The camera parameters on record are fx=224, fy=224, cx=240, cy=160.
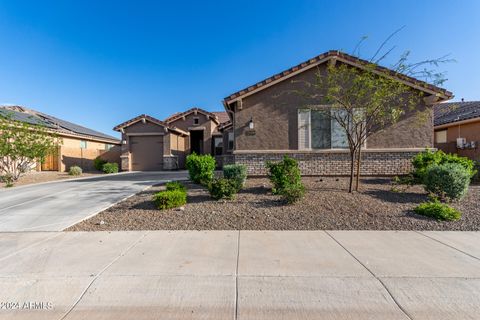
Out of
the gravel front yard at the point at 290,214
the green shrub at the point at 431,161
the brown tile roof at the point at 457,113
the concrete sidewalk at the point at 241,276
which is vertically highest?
the brown tile roof at the point at 457,113

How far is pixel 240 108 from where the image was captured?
1024 centimetres

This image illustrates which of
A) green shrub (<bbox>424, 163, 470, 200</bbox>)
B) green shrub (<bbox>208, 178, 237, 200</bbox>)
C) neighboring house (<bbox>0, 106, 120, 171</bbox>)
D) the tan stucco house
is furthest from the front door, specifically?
green shrub (<bbox>424, 163, 470, 200</bbox>)

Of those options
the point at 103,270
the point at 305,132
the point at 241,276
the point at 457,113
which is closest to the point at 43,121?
the point at 305,132

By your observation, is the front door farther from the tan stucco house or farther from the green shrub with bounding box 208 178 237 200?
the green shrub with bounding box 208 178 237 200

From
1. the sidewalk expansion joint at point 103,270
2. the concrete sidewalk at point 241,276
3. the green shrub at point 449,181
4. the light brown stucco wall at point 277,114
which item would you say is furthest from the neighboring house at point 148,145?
the concrete sidewalk at point 241,276

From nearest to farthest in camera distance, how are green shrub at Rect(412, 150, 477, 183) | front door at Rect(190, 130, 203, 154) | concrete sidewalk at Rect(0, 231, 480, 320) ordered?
concrete sidewalk at Rect(0, 231, 480, 320)
green shrub at Rect(412, 150, 477, 183)
front door at Rect(190, 130, 203, 154)

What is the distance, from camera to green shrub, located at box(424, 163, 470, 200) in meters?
6.27

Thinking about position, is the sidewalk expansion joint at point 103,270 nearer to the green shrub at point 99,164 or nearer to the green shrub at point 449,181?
the green shrub at point 449,181

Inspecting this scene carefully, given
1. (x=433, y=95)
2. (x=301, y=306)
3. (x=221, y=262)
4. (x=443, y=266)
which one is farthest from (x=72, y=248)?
(x=433, y=95)

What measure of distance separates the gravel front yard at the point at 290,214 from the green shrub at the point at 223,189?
9.5 inches

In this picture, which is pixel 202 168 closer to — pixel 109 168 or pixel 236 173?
pixel 236 173

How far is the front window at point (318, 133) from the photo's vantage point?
33.0ft

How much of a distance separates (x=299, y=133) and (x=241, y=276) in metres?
7.95

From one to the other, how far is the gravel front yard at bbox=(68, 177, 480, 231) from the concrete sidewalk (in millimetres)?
568
